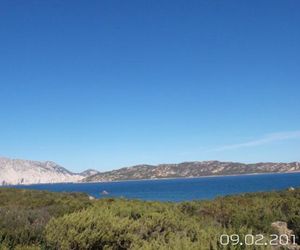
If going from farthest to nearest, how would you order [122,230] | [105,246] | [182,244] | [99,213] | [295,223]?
[295,223], [99,213], [122,230], [105,246], [182,244]

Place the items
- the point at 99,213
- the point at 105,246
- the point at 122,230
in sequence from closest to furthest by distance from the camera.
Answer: the point at 105,246 → the point at 122,230 → the point at 99,213

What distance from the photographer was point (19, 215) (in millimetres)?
11031

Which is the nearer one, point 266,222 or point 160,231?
point 160,231

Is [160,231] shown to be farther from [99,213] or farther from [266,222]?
[266,222]

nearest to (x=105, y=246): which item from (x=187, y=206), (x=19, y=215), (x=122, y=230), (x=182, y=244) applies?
(x=122, y=230)

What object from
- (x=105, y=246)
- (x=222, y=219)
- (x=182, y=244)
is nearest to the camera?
(x=182, y=244)

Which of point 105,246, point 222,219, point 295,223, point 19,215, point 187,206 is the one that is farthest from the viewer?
point 187,206

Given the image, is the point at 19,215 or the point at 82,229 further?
the point at 19,215

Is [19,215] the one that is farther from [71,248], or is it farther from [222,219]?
[222,219]

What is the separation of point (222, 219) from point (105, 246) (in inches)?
321

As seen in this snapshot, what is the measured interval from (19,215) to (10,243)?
8.88ft

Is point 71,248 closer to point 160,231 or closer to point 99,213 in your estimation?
point 99,213

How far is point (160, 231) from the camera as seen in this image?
953 centimetres

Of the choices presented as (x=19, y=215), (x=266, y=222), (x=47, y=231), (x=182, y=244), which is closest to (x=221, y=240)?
(x=182, y=244)
